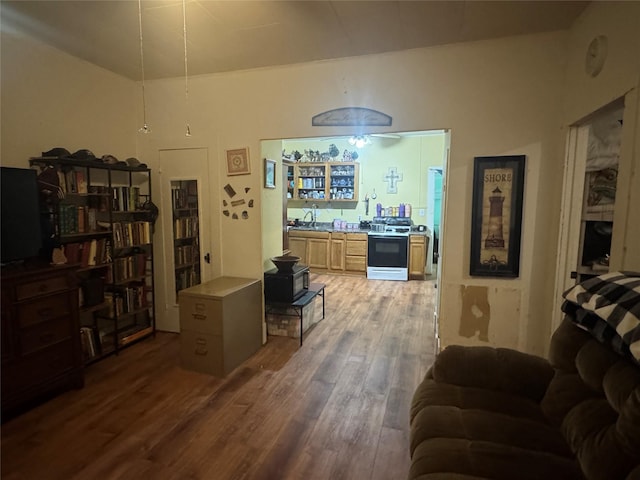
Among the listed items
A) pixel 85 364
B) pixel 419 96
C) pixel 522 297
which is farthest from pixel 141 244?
pixel 522 297

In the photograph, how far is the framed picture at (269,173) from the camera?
3457 millimetres

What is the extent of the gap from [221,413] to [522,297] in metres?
2.48

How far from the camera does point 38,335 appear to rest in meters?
2.36

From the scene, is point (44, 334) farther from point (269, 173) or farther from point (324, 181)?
point (324, 181)

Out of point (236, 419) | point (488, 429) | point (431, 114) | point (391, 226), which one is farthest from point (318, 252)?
point (488, 429)

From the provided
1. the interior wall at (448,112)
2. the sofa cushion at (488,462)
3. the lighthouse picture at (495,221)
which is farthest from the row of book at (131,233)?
the lighthouse picture at (495,221)

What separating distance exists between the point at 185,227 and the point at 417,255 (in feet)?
13.7

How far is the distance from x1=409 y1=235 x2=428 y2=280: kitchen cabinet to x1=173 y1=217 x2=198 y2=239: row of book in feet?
13.1

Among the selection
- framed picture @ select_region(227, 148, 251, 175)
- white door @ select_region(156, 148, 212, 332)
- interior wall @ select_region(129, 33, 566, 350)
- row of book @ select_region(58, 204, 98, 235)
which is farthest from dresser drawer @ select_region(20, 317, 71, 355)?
framed picture @ select_region(227, 148, 251, 175)

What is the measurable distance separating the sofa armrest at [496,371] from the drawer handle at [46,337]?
8.40ft

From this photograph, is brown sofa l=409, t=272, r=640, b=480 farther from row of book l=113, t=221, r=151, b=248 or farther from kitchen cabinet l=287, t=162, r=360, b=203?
kitchen cabinet l=287, t=162, r=360, b=203

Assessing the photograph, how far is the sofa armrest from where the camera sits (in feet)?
5.55

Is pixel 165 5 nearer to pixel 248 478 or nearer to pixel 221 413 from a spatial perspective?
pixel 221 413

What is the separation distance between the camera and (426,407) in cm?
A: 161
